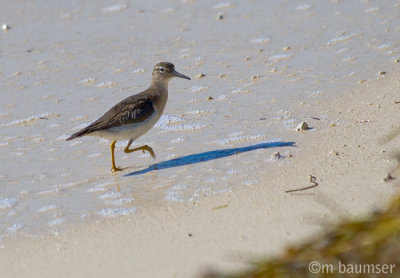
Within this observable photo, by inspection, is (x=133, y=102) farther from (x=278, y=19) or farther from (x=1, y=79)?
(x=278, y=19)

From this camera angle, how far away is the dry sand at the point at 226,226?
514 centimetres

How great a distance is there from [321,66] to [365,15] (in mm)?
1917

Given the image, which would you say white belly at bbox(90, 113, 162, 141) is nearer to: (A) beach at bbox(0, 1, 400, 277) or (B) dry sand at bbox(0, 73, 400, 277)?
(A) beach at bbox(0, 1, 400, 277)

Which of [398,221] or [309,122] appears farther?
[309,122]

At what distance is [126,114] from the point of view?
749cm

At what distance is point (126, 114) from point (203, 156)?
92 centimetres

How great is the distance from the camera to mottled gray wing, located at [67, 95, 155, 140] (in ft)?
24.0

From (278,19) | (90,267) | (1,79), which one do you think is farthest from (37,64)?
(90,267)

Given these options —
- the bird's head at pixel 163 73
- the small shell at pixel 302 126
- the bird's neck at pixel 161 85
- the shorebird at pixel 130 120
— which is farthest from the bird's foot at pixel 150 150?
the small shell at pixel 302 126

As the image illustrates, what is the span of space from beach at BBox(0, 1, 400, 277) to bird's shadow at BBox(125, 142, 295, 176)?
0.02 m

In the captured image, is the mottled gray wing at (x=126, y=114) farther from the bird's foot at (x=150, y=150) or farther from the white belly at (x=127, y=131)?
the bird's foot at (x=150, y=150)

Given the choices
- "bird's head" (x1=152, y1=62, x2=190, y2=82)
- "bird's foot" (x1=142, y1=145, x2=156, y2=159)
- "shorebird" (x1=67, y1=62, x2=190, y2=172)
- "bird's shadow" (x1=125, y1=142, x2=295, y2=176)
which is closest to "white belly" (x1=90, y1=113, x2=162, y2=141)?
"shorebird" (x1=67, y1=62, x2=190, y2=172)

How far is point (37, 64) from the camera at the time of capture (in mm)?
10016

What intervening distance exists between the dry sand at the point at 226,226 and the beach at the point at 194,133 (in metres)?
0.02
